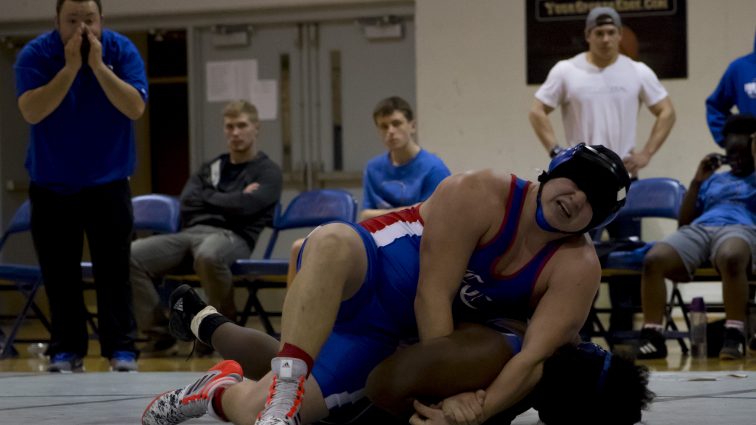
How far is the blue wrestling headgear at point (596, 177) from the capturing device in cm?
238

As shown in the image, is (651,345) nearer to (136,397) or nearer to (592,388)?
(136,397)

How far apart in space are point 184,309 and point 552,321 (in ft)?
3.58

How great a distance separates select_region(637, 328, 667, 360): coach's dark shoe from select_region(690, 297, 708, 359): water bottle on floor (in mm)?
195

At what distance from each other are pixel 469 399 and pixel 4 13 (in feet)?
24.0

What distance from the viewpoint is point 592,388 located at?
231cm

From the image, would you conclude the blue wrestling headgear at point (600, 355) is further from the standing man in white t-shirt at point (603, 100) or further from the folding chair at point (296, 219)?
the standing man in white t-shirt at point (603, 100)

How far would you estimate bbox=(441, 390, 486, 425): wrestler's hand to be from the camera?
232cm

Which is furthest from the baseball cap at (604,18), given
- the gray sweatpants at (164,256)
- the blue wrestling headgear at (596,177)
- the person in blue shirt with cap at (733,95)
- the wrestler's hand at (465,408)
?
the wrestler's hand at (465,408)

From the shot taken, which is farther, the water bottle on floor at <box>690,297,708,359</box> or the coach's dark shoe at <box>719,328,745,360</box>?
the water bottle on floor at <box>690,297,708,359</box>

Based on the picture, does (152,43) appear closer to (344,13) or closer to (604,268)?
(344,13)

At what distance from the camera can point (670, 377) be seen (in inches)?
161

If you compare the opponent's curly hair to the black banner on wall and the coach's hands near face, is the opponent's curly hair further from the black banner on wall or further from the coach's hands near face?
the black banner on wall

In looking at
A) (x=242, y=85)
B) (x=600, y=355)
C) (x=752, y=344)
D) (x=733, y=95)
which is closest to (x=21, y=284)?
(x=242, y=85)

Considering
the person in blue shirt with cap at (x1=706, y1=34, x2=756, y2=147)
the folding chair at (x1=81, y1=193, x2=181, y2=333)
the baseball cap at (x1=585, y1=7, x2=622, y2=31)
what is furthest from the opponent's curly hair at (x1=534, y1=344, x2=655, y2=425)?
the folding chair at (x1=81, y1=193, x2=181, y2=333)
